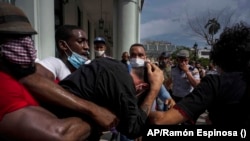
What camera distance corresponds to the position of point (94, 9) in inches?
509

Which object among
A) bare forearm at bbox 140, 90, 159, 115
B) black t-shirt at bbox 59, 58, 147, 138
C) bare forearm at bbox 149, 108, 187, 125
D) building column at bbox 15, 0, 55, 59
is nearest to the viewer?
black t-shirt at bbox 59, 58, 147, 138

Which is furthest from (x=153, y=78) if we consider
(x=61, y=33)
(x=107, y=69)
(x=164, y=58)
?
(x=164, y=58)

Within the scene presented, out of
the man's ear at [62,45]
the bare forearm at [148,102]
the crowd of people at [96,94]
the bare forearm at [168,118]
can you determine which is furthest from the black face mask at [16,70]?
the man's ear at [62,45]

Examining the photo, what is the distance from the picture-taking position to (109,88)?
4.25ft

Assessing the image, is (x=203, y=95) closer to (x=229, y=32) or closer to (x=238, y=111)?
(x=238, y=111)

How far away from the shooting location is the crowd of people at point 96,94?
115 cm

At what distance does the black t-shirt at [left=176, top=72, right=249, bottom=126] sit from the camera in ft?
5.50

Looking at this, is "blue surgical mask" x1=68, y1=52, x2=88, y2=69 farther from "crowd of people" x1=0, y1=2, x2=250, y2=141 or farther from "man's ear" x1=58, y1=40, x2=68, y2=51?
"crowd of people" x1=0, y1=2, x2=250, y2=141

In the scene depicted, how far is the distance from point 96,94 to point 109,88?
0.07m

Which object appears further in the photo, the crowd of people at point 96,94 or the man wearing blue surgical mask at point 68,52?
the man wearing blue surgical mask at point 68,52

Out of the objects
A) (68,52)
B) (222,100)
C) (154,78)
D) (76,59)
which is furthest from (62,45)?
(222,100)

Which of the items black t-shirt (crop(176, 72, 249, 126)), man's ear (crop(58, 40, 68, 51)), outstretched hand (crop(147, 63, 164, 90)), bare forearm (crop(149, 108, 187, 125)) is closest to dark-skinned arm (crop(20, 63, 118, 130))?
outstretched hand (crop(147, 63, 164, 90))

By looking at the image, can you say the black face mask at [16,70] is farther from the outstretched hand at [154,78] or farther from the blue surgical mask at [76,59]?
the blue surgical mask at [76,59]

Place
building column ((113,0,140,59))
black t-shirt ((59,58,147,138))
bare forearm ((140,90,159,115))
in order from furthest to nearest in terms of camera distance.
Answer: building column ((113,0,140,59))
bare forearm ((140,90,159,115))
black t-shirt ((59,58,147,138))
